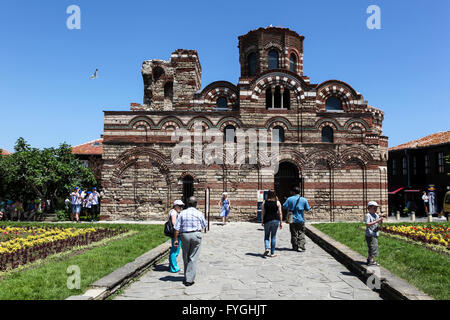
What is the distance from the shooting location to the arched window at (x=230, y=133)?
19.2m

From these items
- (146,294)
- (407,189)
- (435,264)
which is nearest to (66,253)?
(146,294)

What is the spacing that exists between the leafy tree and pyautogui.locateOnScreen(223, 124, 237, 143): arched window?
792cm

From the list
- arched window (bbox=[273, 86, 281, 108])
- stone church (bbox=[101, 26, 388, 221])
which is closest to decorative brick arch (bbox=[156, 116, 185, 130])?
stone church (bbox=[101, 26, 388, 221])

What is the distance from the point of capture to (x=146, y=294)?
575 cm

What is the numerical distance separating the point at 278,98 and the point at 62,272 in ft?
52.0

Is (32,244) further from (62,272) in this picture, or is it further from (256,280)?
(256,280)

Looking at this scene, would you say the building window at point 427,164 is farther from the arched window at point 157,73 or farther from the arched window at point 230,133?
the arched window at point 157,73

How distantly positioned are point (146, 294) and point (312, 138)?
15.0 metres

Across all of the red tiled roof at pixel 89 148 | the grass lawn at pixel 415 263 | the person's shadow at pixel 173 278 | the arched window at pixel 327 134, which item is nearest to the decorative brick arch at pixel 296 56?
the arched window at pixel 327 134

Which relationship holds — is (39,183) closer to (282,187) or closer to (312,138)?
(282,187)

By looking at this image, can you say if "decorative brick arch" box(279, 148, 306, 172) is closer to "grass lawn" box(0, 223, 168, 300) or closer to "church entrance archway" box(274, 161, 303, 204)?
"church entrance archway" box(274, 161, 303, 204)

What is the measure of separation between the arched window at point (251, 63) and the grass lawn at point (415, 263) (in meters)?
14.9

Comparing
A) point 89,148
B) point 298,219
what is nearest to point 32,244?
point 298,219
